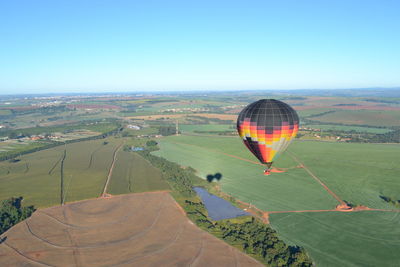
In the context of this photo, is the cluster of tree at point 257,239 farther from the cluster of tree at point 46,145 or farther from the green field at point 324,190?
the cluster of tree at point 46,145

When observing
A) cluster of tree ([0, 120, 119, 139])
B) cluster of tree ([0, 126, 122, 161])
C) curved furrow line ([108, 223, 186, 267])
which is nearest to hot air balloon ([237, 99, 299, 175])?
curved furrow line ([108, 223, 186, 267])

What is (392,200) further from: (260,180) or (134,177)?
(134,177)

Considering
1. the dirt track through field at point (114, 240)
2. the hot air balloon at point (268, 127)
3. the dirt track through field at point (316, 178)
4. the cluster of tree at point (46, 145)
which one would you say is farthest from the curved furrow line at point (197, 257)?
the cluster of tree at point (46, 145)

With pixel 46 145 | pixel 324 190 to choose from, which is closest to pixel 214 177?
pixel 324 190

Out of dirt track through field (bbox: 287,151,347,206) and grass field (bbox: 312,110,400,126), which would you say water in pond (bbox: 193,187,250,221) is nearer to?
dirt track through field (bbox: 287,151,347,206)

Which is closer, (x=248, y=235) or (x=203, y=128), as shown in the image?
(x=248, y=235)

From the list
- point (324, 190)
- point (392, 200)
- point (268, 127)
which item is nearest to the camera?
point (268, 127)

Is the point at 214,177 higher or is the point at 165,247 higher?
the point at 214,177
